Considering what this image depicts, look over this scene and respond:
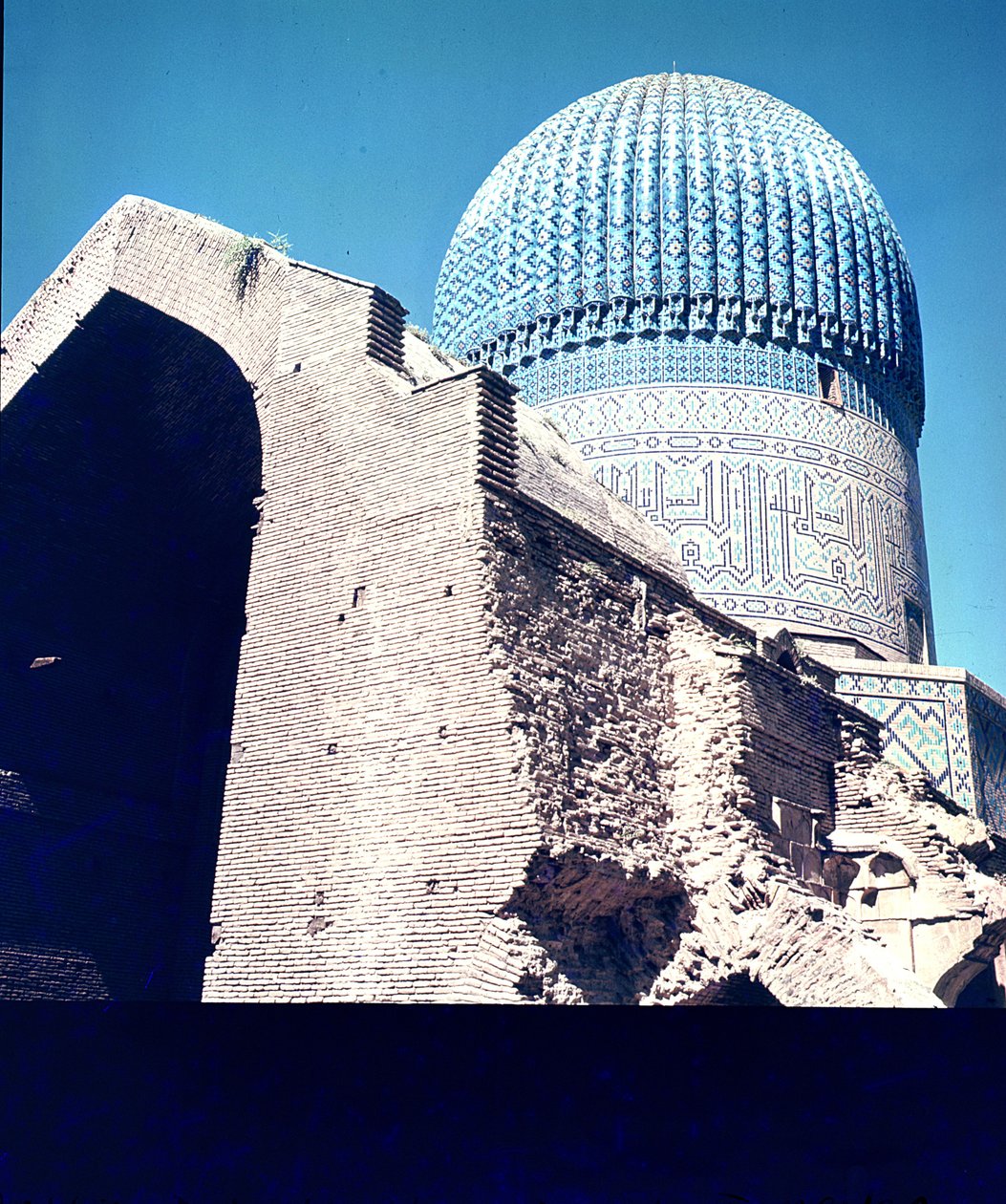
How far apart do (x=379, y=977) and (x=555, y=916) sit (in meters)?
0.87

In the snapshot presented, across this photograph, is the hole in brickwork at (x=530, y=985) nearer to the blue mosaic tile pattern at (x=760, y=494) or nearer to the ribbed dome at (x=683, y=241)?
the blue mosaic tile pattern at (x=760, y=494)

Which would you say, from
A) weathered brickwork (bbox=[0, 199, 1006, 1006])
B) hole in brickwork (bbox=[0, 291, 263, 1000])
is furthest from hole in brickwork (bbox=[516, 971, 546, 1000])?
hole in brickwork (bbox=[0, 291, 263, 1000])

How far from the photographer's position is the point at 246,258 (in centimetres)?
897

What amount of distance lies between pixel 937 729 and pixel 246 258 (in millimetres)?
8311

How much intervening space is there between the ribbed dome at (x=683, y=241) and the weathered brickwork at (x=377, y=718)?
214 inches

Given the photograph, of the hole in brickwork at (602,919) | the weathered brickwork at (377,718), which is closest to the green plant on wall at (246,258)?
the weathered brickwork at (377,718)

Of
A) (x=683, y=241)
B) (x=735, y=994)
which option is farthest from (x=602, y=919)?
(x=683, y=241)

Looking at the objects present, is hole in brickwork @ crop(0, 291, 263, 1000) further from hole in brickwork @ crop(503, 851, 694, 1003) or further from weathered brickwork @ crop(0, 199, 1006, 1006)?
hole in brickwork @ crop(503, 851, 694, 1003)

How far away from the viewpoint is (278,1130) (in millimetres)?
4277

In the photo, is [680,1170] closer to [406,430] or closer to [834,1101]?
[834,1101]

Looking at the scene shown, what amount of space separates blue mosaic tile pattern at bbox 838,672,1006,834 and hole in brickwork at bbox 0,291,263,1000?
636cm

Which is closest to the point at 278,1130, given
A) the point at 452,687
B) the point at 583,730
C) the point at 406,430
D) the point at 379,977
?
the point at 379,977

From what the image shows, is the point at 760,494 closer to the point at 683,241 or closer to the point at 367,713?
the point at 683,241

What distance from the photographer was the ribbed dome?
15.8 m
